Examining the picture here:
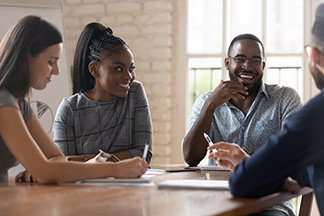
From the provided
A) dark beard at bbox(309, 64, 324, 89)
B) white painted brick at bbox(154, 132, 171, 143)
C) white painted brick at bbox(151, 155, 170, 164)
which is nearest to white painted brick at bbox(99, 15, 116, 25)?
white painted brick at bbox(154, 132, 171, 143)

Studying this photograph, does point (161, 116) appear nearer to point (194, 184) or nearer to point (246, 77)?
point (246, 77)

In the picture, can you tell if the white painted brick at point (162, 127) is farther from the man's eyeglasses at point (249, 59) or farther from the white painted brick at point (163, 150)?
the man's eyeglasses at point (249, 59)

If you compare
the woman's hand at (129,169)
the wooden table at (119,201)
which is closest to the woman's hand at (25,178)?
the wooden table at (119,201)

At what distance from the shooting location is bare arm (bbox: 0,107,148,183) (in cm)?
211

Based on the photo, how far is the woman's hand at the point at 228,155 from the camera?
215 cm

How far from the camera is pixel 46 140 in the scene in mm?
2416

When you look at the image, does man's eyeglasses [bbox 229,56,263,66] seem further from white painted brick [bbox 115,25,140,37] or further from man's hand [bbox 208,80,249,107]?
white painted brick [bbox 115,25,140,37]

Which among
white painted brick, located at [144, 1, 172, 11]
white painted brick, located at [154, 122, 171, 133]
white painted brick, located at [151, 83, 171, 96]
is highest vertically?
white painted brick, located at [144, 1, 172, 11]

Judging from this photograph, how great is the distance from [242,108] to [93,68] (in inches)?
27.7

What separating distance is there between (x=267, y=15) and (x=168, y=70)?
0.75m

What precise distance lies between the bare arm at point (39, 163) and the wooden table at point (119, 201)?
0.15 ft

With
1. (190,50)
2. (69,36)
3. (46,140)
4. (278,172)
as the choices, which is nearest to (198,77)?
(190,50)

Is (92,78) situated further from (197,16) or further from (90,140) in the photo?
(197,16)

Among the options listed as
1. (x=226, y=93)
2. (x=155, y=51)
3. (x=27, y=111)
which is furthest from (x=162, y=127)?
(x=27, y=111)
